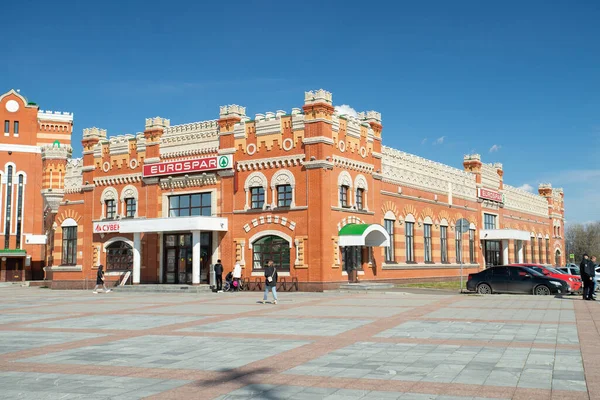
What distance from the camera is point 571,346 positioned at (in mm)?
11883

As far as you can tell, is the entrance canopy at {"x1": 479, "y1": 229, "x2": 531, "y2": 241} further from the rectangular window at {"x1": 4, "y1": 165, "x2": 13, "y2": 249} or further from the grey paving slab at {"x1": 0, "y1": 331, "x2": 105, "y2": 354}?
the rectangular window at {"x1": 4, "y1": 165, "x2": 13, "y2": 249}

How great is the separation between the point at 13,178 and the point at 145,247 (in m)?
33.0

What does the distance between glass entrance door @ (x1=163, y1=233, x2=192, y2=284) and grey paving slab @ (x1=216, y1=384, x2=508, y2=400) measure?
89.1 feet

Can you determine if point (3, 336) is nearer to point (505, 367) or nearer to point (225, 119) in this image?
point (505, 367)

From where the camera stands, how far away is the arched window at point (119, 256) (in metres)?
37.6

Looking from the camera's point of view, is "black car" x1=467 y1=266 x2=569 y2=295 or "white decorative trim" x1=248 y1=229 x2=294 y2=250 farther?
"white decorative trim" x1=248 y1=229 x2=294 y2=250

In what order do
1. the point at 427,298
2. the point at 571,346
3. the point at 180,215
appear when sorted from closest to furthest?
the point at 571,346 → the point at 427,298 → the point at 180,215

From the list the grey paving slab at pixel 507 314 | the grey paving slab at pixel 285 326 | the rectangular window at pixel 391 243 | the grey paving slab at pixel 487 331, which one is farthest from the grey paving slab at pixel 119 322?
the rectangular window at pixel 391 243

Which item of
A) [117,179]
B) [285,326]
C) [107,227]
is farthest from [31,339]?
[117,179]

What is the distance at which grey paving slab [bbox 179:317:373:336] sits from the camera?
14461 millimetres

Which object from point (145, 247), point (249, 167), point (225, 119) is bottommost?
point (145, 247)

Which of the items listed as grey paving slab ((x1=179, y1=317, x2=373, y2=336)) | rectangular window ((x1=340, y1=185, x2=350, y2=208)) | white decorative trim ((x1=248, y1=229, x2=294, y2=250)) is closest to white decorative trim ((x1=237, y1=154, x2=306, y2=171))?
rectangular window ((x1=340, y1=185, x2=350, y2=208))

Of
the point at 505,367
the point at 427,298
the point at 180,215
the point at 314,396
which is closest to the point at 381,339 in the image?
the point at 505,367

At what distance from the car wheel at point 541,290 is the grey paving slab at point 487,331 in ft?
38.7
